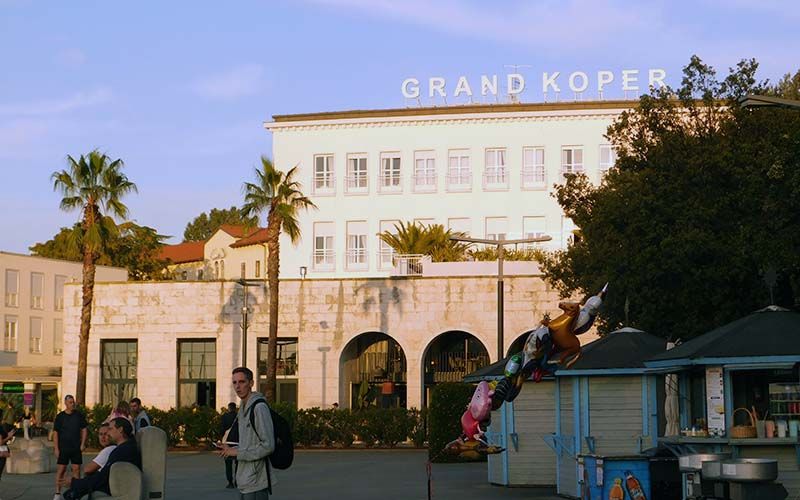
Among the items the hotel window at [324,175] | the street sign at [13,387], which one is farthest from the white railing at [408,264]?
the street sign at [13,387]

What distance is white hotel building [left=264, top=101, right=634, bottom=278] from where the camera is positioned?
76938 millimetres

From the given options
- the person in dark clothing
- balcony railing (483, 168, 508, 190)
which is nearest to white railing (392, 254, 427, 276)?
balcony railing (483, 168, 508, 190)

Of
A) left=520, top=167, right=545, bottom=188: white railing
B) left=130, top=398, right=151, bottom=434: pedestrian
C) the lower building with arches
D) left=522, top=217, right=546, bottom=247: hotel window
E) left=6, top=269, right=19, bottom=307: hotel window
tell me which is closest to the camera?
left=130, top=398, right=151, bottom=434: pedestrian

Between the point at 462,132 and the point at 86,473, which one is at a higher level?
the point at 462,132

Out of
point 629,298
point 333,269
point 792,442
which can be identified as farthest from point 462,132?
point 792,442

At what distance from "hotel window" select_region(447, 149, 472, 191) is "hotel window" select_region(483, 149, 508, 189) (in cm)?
103

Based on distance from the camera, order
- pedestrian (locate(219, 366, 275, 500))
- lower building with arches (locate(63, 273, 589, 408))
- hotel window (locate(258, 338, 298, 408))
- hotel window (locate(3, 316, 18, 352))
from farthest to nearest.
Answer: hotel window (locate(3, 316, 18, 352)) < hotel window (locate(258, 338, 298, 408)) < lower building with arches (locate(63, 273, 589, 408)) < pedestrian (locate(219, 366, 275, 500))

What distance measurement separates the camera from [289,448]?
42.8 ft

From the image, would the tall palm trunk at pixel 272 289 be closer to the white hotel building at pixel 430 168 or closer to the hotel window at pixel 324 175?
the white hotel building at pixel 430 168

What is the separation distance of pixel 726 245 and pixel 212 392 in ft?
120

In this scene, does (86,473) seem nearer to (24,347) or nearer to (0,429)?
(0,429)

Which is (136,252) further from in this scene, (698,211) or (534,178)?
(698,211)

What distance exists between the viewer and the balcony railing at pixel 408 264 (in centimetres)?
6775

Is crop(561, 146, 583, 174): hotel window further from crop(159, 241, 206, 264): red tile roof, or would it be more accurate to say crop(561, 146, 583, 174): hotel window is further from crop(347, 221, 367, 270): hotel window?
crop(159, 241, 206, 264): red tile roof
